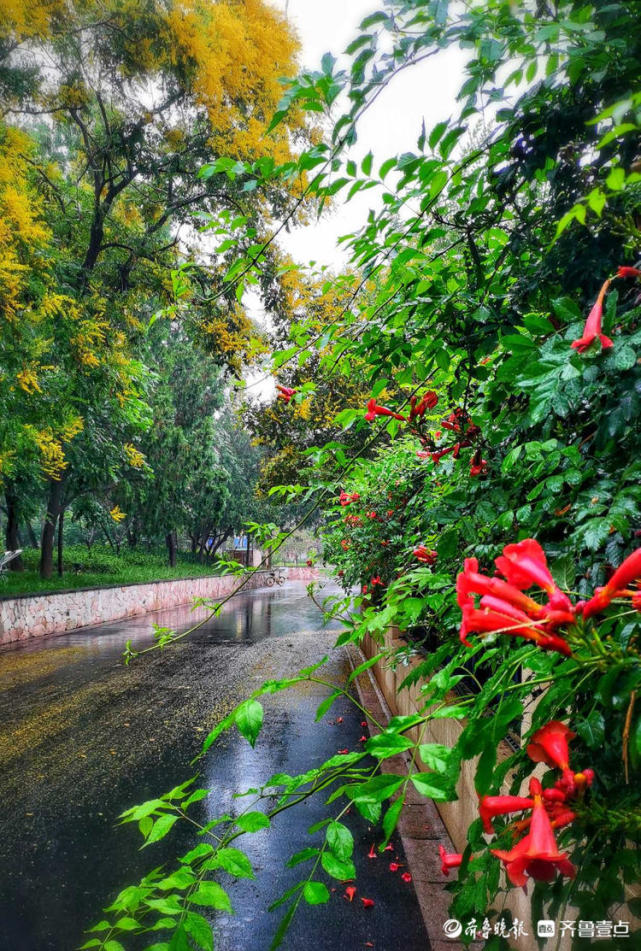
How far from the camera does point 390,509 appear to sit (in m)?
4.74

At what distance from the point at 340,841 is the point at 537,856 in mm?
509

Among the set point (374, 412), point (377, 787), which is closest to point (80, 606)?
point (374, 412)

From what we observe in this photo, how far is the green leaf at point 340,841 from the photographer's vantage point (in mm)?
1093

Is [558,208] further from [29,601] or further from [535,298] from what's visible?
[29,601]

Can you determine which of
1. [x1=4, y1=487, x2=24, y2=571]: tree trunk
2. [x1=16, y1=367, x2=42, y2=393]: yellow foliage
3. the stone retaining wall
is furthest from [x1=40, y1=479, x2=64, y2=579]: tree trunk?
[x1=16, y1=367, x2=42, y2=393]: yellow foliage

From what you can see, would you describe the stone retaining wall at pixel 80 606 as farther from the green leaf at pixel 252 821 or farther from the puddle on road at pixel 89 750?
the green leaf at pixel 252 821

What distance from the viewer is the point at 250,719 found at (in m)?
1.22

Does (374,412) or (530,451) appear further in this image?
(374,412)

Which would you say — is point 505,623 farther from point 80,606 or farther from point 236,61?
point 80,606

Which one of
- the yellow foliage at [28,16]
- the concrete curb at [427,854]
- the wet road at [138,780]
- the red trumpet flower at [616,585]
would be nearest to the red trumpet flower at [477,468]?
the red trumpet flower at [616,585]

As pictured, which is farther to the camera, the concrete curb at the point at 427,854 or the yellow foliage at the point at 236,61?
the yellow foliage at the point at 236,61

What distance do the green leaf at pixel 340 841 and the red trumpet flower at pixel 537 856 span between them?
39 cm

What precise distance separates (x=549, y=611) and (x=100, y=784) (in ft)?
16.0

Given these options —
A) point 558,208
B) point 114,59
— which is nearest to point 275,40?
point 114,59
